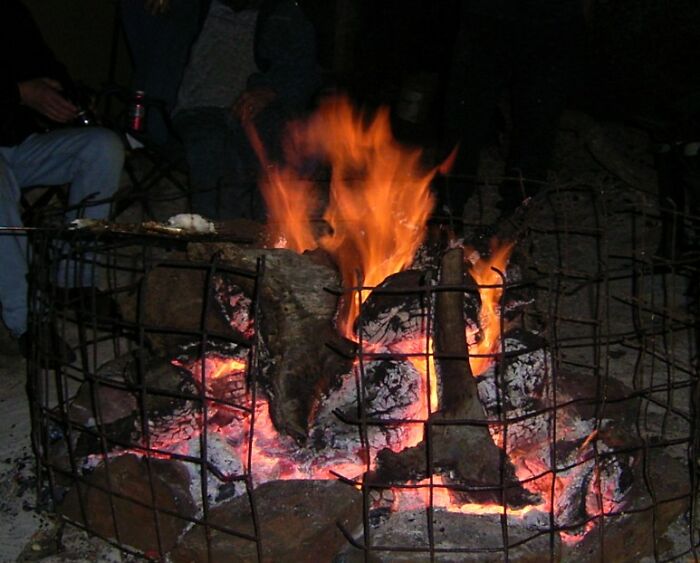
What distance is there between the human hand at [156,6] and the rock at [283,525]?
3.62m

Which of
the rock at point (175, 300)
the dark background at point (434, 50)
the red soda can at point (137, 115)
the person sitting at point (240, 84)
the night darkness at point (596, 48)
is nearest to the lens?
the rock at point (175, 300)

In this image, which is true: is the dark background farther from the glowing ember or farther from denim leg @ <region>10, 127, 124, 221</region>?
the glowing ember

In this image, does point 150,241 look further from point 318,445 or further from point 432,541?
point 432,541

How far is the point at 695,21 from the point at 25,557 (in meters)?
7.60

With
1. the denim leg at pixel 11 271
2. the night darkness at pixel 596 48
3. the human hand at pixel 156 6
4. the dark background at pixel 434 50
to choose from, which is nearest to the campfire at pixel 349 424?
the denim leg at pixel 11 271

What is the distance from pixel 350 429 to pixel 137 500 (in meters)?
0.77

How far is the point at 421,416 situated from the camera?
2.74m

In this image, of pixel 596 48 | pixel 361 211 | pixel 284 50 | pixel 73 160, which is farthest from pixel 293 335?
pixel 596 48

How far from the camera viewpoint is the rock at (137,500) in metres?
2.51

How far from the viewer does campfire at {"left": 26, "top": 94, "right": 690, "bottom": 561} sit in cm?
235

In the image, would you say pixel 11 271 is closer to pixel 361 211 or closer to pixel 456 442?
pixel 361 211

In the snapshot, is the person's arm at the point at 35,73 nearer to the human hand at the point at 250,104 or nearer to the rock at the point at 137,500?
the human hand at the point at 250,104

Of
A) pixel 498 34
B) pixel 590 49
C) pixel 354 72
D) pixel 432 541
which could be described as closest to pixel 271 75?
pixel 498 34

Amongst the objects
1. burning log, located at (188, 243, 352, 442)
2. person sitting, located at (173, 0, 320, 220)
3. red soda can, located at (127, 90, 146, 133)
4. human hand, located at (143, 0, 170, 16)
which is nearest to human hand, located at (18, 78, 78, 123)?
red soda can, located at (127, 90, 146, 133)
